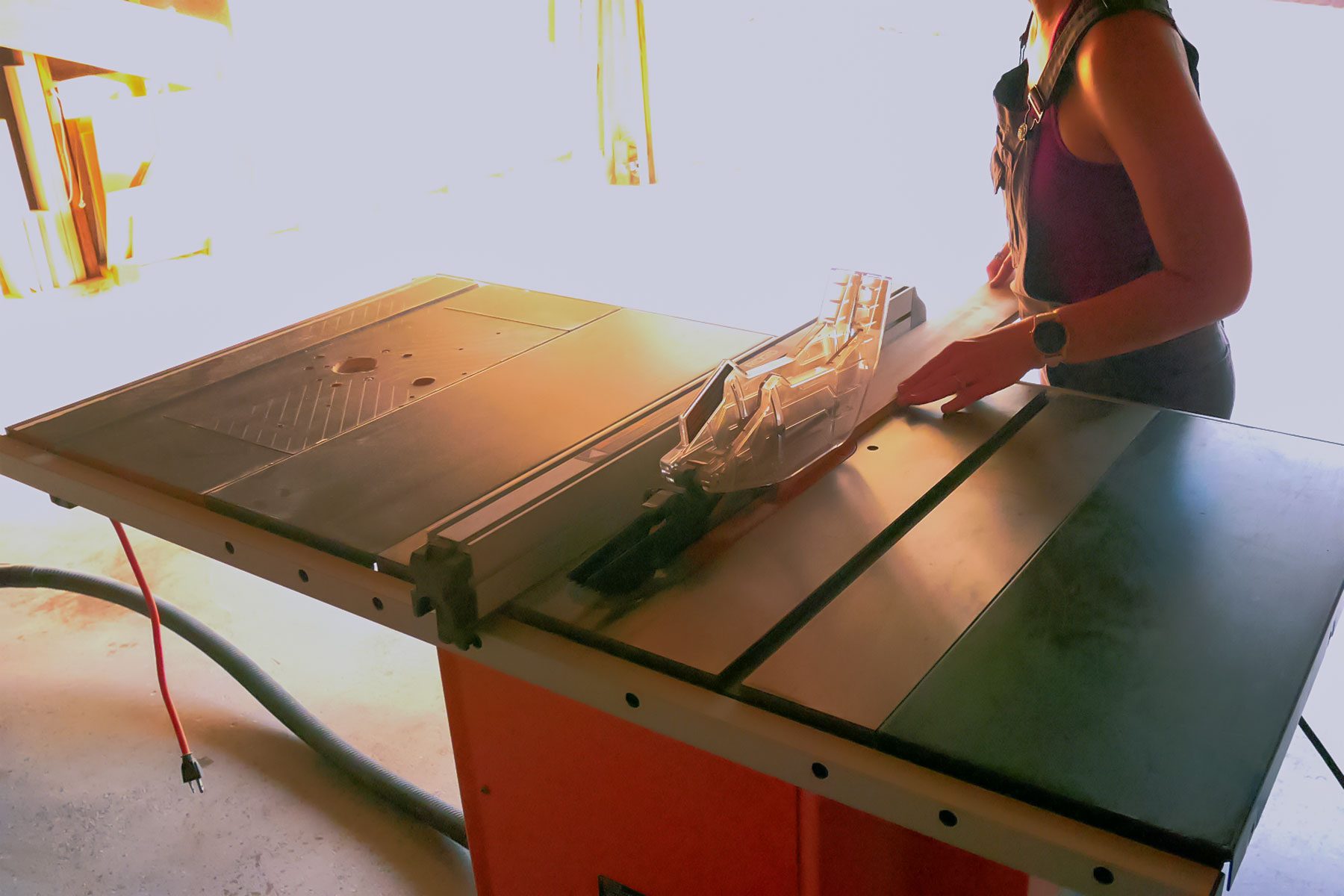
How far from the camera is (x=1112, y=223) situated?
1.24 m

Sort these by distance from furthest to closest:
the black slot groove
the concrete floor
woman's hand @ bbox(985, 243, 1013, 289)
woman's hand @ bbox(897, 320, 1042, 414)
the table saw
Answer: the concrete floor
woman's hand @ bbox(985, 243, 1013, 289)
woman's hand @ bbox(897, 320, 1042, 414)
the black slot groove
the table saw

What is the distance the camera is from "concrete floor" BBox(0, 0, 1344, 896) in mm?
1695

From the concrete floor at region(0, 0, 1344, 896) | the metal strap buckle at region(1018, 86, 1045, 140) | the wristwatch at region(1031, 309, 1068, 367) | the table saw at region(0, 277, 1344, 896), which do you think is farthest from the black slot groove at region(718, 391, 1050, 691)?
the concrete floor at region(0, 0, 1344, 896)

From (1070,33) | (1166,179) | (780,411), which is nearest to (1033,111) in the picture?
(1070,33)

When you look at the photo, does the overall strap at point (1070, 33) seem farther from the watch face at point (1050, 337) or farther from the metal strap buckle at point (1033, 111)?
the watch face at point (1050, 337)

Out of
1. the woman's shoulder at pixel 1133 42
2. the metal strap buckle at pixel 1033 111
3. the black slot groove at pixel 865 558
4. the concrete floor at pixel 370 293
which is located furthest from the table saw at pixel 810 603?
the concrete floor at pixel 370 293

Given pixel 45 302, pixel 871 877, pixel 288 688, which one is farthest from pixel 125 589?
pixel 45 302

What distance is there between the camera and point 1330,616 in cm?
84

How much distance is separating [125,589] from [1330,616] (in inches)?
76.6

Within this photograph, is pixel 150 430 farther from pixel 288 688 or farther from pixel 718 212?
pixel 718 212

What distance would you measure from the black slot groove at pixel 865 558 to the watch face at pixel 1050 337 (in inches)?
4.3

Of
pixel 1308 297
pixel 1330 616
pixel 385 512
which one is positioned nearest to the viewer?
pixel 1330 616

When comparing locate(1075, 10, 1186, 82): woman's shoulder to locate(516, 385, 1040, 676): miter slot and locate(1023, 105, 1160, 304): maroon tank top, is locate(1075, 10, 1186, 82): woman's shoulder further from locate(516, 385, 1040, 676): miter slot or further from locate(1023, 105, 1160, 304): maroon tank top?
locate(516, 385, 1040, 676): miter slot

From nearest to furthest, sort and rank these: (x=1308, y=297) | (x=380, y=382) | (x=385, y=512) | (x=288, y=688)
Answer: (x=385, y=512) → (x=380, y=382) → (x=288, y=688) → (x=1308, y=297)
